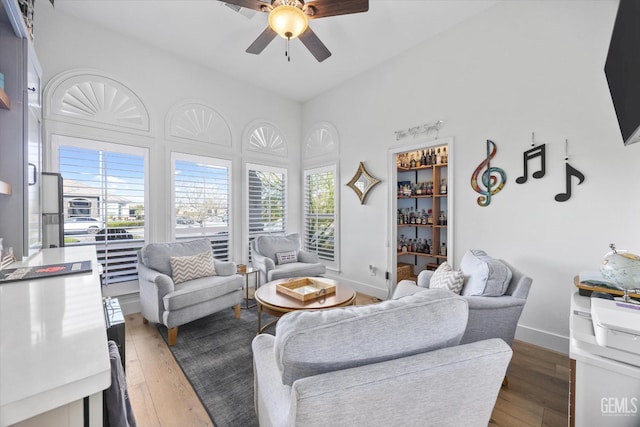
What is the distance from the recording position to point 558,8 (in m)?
2.52

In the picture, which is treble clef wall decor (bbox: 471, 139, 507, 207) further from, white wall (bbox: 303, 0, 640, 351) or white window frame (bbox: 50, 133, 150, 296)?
white window frame (bbox: 50, 133, 150, 296)

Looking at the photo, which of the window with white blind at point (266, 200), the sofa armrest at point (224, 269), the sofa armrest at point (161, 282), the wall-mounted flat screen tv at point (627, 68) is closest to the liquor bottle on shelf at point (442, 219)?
the window with white blind at point (266, 200)

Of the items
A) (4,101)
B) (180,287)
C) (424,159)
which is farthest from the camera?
(424,159)

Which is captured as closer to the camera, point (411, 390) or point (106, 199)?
point (411, 390)

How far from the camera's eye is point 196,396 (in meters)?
1.92

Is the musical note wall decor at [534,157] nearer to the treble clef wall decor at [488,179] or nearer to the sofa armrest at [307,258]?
the treble clef wall decor at [488,179]

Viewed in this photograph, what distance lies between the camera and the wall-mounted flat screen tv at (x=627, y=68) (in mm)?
1056

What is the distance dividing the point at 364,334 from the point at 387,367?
121 millimetres

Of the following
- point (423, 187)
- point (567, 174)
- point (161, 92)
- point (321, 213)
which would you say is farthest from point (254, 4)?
point (423, 187)

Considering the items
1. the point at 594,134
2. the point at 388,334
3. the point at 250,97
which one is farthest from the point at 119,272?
the point at 594,134

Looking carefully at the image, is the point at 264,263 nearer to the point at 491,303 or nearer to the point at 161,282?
the point at 161,282

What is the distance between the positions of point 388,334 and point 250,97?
4593 mm

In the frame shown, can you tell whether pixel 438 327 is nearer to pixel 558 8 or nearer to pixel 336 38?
pixel 558 8

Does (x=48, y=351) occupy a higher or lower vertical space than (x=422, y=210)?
lower
